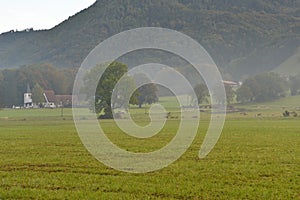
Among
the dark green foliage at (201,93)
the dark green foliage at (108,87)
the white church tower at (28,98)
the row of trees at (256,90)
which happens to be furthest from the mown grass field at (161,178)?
the white church tower at (28,98)

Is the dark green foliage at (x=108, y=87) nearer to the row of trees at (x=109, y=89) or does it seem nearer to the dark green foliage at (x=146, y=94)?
Answer: the row of trees at (x=109, y=89)

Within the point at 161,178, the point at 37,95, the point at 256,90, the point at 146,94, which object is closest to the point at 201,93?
the point at 146,94

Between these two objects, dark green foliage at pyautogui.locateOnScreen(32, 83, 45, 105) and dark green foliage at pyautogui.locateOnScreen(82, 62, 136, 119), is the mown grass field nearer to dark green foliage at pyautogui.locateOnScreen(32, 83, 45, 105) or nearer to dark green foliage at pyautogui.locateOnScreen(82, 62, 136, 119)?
dark green foliage at pyautogui.locateOnScreen(82, 62, 136, 119)

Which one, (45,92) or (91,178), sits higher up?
(45,92)

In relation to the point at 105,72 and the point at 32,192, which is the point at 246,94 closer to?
the point at 105,72

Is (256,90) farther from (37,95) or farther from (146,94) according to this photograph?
(37,95)

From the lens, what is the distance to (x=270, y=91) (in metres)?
130

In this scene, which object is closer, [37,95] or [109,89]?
[109,89]

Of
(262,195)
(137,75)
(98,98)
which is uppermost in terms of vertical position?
(137,75)

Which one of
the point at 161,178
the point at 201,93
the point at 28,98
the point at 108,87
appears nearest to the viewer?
the point at 161,178

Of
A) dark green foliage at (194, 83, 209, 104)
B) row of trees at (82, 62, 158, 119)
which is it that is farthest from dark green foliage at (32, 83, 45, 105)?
row of trees at (82, 62, 158, 119)

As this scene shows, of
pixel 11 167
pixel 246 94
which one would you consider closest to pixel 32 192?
pixel 11 167

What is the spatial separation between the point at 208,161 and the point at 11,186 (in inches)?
405

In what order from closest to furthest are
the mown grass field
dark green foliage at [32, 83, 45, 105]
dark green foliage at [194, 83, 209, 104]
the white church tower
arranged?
the mown grass field → dark green foliage at [194, 83, 209, 104] → dark green foliage at [32, 83, 45, 105] → the white church tower
